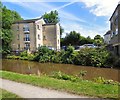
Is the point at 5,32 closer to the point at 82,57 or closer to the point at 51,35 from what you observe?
the point at 51,35

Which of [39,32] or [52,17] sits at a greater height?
[52,17]

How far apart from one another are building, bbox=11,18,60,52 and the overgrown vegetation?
38.2ft

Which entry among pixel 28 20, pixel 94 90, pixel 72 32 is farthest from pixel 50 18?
pixel 94 90

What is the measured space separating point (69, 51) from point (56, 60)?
2830 millimetres

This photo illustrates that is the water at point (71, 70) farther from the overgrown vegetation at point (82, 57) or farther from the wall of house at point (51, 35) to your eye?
the wall of house at point (51, 35)

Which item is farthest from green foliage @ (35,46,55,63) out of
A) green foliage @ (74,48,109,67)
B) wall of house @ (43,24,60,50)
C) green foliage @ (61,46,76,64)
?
wall of house @ (43,24,60,50)

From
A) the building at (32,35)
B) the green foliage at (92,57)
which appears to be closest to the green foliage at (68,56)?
the green foliage at (92,57)

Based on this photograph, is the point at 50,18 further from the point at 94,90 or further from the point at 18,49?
the point at 94,90

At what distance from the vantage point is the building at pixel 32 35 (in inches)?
2095

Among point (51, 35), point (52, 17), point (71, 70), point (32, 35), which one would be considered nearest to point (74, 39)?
point (51, 35)

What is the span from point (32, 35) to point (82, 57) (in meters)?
22.3

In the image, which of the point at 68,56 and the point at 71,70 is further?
the point at 68,56

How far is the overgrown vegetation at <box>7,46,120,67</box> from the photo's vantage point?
31234 mm

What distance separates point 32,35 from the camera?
53375mm
